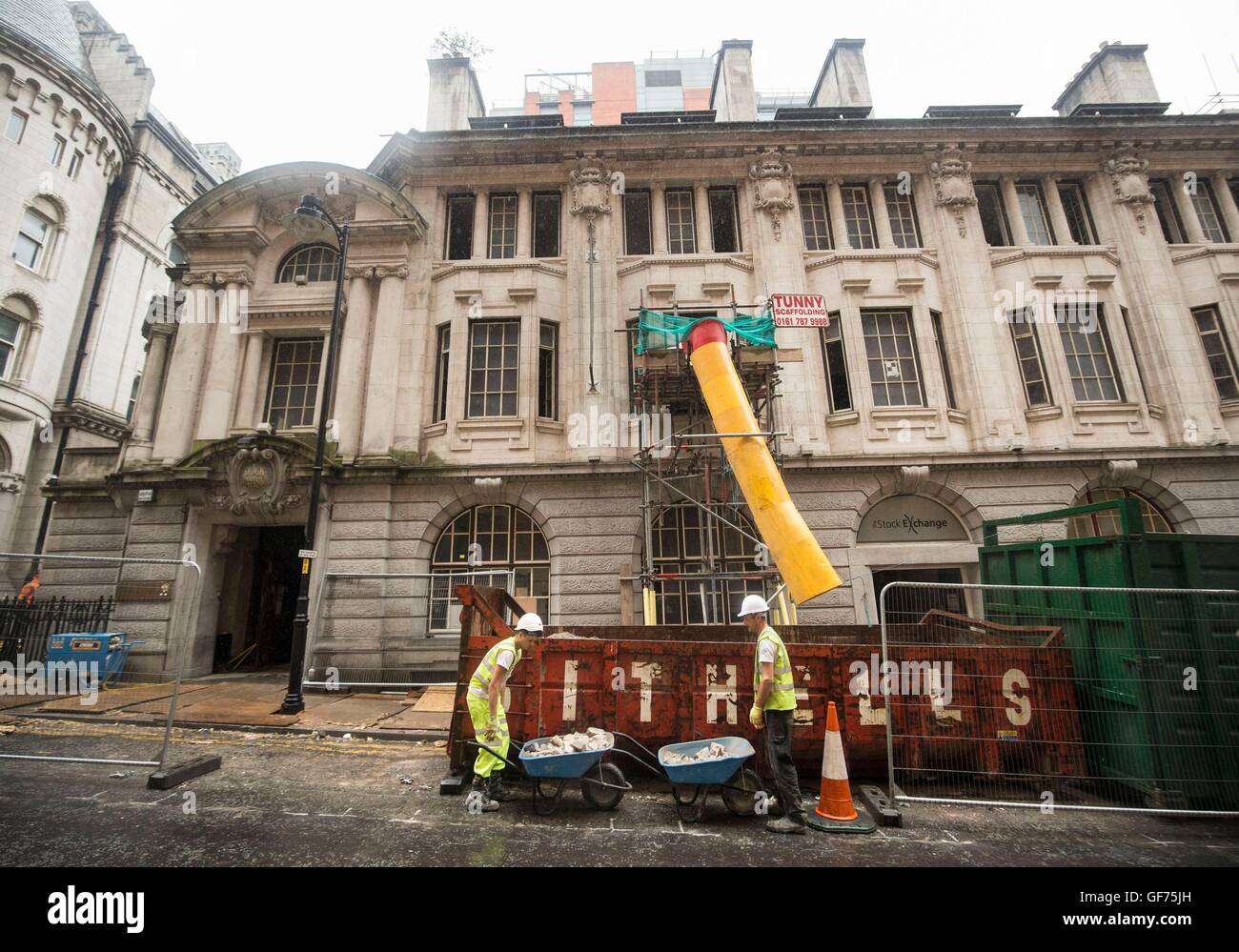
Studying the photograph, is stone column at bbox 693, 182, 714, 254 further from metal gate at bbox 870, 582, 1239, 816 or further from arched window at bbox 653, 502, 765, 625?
metal gate at bbox 870, 582, 1239, 816

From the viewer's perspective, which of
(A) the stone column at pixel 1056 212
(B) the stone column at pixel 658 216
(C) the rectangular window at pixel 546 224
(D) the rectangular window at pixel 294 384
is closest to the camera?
(D) the rectangular window at pixel 294 384

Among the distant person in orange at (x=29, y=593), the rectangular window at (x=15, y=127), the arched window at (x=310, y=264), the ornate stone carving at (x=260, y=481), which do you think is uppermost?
the rectangular window at (x=15, y=127)

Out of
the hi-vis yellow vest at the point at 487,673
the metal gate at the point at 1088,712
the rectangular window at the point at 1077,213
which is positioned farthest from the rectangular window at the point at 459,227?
the rectangular window at the point at 1077,213

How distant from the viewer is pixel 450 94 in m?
16.3

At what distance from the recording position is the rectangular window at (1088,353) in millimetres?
13781

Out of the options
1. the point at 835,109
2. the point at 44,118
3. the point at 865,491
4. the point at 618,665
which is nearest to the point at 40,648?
the point at 618,665

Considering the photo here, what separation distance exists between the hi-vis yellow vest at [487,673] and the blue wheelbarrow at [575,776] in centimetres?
50

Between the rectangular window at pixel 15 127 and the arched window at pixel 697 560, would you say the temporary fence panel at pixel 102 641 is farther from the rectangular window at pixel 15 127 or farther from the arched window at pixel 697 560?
the rectangular window at pixel 15 127

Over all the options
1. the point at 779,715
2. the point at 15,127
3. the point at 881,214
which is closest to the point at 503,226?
the point at 881,214

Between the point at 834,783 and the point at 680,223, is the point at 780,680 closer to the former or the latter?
the point at 834,783

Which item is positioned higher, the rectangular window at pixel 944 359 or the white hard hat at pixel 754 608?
the rectangular window at pixel 944 359

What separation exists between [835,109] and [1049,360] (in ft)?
30.9

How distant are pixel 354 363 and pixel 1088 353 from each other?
762 inches
